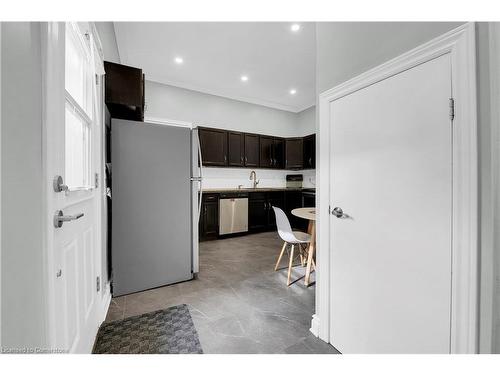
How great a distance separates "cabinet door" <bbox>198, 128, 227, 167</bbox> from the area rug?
3084mm

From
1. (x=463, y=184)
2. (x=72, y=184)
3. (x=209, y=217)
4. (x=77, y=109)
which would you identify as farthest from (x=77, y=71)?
(x=209, y=217)

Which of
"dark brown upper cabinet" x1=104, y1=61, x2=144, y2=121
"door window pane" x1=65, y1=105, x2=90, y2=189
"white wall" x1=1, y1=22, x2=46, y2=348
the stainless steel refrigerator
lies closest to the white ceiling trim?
"dark brown upper cabinet" x1=104, y1=61, x2=144, y2=121

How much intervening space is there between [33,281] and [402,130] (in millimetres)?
1680

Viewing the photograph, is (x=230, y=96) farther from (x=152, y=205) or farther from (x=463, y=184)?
(x=463, y=184)

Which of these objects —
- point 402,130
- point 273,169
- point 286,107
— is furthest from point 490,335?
point 286,107

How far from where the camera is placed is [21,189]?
0.66m

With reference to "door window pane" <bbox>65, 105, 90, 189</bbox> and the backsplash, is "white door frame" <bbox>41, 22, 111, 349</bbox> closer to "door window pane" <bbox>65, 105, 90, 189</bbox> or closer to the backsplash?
"door window pane" <bbox>65, 105, 90, 189</bbox>

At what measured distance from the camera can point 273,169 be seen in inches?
216

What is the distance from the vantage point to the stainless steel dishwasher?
14.0 ft

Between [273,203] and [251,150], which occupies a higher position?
[251,150]

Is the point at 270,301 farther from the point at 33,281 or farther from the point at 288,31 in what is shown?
the point at 288,31

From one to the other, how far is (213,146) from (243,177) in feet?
3.66

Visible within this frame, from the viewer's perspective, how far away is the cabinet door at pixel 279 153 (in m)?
5.36
